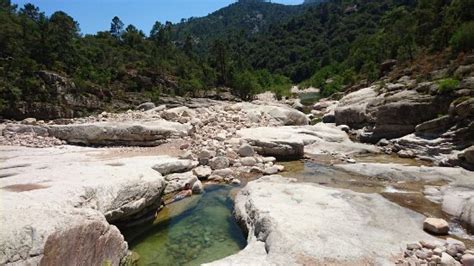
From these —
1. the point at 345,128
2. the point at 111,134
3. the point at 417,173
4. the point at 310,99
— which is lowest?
the point at 417,173

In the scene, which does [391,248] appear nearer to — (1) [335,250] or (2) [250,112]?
(1) [335,250]

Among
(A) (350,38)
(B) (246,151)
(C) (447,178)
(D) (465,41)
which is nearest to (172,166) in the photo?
(B) (246,151)

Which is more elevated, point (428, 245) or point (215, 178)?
point (428, 245)

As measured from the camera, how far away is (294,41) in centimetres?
17612

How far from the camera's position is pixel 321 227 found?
911 centimetres

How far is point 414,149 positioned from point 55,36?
6396cm

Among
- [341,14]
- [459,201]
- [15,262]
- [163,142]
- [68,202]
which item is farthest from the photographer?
[341,14]

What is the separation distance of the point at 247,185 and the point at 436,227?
22.0ft

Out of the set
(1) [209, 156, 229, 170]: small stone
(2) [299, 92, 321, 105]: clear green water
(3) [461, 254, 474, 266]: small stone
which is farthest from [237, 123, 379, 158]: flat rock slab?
(2) [299, 92, 321, 105]: clear green water

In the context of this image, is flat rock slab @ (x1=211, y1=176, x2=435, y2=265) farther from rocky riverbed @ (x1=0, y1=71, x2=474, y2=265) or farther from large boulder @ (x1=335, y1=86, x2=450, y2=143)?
large boulder @ (x1=335, y1=86, x2=450, y2=143)

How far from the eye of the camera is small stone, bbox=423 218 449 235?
9234 millimetres

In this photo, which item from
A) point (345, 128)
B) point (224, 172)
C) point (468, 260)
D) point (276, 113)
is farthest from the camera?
point (276, 113)

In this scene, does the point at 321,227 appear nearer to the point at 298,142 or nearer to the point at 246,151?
the point at 246,151

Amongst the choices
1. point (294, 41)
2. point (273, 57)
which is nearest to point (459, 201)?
point (273, 57)
